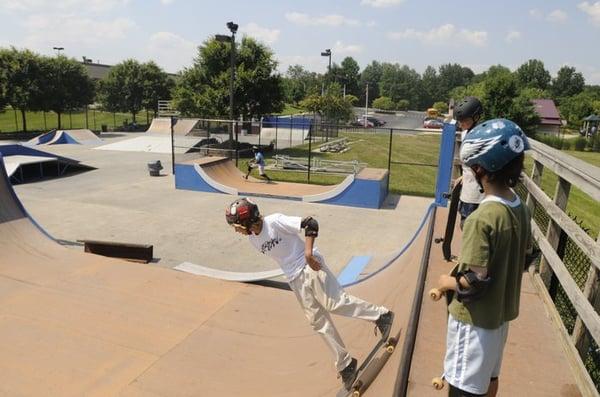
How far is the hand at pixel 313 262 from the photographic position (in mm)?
3242

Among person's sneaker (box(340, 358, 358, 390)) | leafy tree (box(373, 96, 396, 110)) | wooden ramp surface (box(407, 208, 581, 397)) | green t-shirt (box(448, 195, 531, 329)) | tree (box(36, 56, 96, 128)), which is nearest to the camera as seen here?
green t-shirt (box(448, 195, 531, 329))

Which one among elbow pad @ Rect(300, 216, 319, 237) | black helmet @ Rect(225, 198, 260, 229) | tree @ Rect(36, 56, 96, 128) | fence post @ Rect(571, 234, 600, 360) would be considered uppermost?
tree @ Rect(36, 56, 96, 128)

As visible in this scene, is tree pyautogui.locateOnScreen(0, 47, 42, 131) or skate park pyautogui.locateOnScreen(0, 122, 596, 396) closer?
skate park pyautogui.locateOnScreen(0, 122, 596, 396)

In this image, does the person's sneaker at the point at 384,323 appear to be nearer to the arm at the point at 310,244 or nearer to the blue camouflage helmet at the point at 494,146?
the arm at the point at 310,244

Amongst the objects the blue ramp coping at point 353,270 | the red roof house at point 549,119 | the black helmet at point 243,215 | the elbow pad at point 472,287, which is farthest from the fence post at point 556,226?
the red roof house at point 549,119

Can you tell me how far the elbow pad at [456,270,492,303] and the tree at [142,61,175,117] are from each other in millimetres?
46018

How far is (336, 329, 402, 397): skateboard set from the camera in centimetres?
308

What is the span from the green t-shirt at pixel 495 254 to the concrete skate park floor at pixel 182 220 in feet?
20.9

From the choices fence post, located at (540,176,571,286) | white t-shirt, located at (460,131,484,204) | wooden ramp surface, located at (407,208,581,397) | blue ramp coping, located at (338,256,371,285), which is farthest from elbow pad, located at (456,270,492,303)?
blue ramp coping, located at (338,256,371,285)

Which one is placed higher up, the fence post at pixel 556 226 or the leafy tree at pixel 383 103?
the leafy tree at pixel 383 103

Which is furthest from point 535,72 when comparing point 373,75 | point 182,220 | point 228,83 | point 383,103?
point 182,220

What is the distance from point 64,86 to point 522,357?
3874 centimetres

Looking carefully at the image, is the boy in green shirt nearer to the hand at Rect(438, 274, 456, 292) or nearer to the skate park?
the hand at Rect(438, 274, 456, 292)

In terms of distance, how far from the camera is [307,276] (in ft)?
11.1
